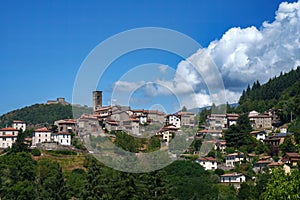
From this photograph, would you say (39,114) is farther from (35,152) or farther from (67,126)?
(35,152)

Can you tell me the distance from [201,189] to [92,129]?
11.5m

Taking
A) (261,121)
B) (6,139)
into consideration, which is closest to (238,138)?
(261,121)

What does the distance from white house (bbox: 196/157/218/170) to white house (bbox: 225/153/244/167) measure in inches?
47.7

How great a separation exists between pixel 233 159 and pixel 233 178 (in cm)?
614

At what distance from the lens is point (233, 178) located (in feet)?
138

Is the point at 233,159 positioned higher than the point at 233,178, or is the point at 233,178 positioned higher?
the point at 233,159

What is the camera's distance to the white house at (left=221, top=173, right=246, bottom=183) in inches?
1651

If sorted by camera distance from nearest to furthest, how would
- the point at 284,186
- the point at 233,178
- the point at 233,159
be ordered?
the point at 284,186 < the point at 233,178 < the point at 233,159

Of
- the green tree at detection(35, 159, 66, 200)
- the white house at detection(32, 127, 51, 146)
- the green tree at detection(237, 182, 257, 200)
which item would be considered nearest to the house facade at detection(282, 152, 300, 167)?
the green tree at detection(237, 182, 257, 200)

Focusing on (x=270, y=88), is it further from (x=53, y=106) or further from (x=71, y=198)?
(x=71, y=198)

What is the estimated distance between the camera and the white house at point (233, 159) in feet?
157

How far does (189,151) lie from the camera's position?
51.9 m

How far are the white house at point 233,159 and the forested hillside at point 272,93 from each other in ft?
71.9

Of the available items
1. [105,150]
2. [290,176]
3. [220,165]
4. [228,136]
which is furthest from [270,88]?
[290,176]
